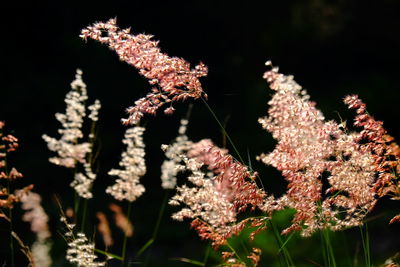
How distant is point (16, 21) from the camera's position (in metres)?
7.50

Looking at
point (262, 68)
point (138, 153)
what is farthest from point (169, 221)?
point (138, 153)

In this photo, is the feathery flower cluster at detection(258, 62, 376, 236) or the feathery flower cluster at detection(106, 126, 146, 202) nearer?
the feathery flower cluster at detection(258, 62, 376, 236)

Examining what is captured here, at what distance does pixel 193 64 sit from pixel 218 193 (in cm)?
555

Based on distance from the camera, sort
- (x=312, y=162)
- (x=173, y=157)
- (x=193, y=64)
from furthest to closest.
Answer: (x=193, y=64)
(x=173, y=157)
(x=312, y=162)

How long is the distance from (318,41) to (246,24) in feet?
3.35

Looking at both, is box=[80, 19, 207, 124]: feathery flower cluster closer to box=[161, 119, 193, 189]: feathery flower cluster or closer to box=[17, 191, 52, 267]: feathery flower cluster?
box=[161, 119, 193, 189]: feathery flower cluster

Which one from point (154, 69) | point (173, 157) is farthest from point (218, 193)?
point (154, 69)

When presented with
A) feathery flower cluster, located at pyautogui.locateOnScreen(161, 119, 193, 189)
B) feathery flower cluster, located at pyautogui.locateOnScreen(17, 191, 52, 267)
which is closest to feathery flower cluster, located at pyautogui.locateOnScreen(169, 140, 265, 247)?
feathery flower cluster, located at pyautogui.locateOnScreen(161, 119, 193, 189)

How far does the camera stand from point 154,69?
1970 millimetres

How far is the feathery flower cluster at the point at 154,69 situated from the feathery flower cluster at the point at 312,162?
0.92 feet

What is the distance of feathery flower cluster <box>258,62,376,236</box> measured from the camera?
1.85m

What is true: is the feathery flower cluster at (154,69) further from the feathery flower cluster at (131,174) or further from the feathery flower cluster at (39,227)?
the feathery flower cluster at (39,227)

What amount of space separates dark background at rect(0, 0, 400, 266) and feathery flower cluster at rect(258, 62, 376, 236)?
4777mm

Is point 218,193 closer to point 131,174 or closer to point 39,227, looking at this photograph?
point 131,174
